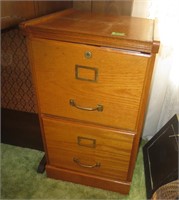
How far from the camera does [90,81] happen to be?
0.69 meters

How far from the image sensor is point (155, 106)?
3.72 feet

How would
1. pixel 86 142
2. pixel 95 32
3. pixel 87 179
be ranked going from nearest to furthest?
pixel 95 32
pixel 86 142
pixel 87 179

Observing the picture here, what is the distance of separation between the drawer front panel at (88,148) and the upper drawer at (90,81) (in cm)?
6

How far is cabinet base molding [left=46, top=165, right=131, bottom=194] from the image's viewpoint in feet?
3.18

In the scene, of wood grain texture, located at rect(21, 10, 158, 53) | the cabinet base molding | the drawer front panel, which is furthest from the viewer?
the cabinet base molding

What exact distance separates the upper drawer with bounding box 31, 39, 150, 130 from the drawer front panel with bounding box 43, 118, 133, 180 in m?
0.06

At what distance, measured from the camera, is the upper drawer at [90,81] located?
64 cm

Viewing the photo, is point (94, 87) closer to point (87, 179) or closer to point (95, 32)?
point (95, 32)

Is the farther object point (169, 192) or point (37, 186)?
point (37, 186)

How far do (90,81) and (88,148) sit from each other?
331 mm

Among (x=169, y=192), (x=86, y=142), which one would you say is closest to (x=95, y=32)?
(x=86, y=142)

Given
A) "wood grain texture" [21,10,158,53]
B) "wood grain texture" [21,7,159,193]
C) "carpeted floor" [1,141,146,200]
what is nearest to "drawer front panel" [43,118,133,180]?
"wood grain texture" [21,7,159,193]

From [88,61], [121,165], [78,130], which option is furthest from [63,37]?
[121,165]

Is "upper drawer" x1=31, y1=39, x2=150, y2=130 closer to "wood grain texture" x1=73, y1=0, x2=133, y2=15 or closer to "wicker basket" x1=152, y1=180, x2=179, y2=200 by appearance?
"wicker basket" x1=152, y1=180, x2=179, y2=200
